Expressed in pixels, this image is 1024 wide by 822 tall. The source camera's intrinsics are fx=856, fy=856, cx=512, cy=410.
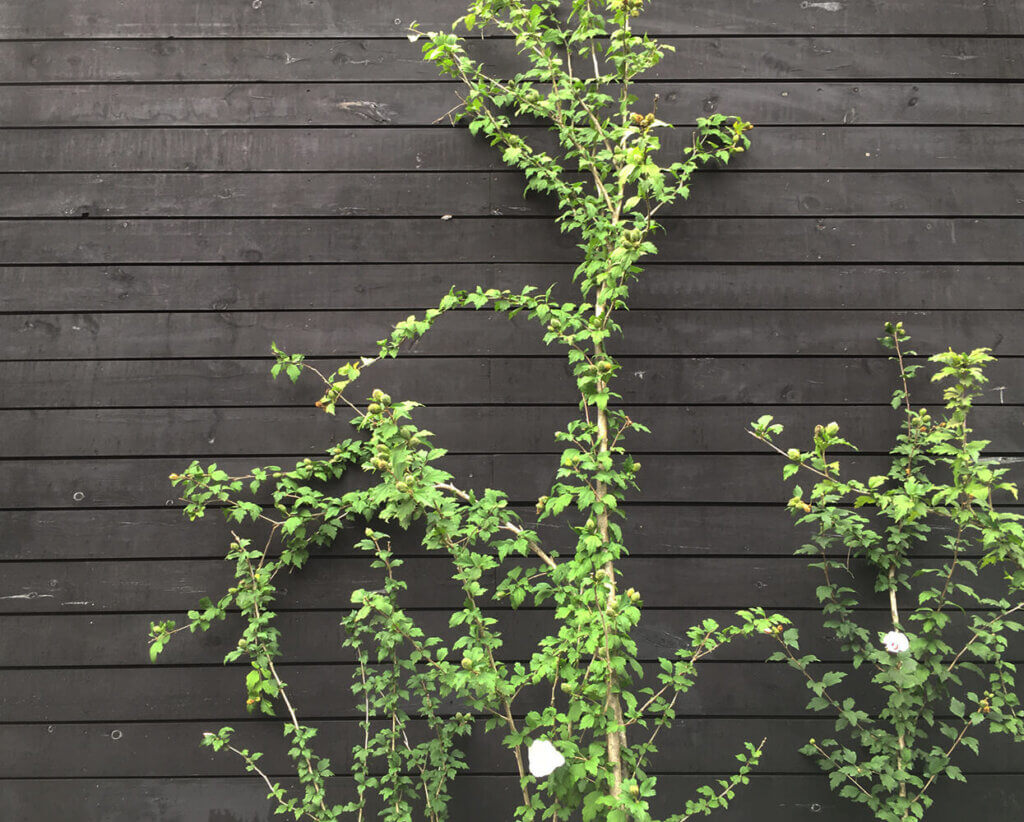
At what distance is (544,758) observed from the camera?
1.72 meters

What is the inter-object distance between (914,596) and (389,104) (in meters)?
1.98

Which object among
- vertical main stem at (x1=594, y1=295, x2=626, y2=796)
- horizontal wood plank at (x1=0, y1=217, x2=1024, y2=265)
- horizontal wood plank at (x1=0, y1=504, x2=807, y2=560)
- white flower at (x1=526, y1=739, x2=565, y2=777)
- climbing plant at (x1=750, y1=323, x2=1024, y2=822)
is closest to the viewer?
white flower at (x1=526, y1=739, x2=565, y2=777)

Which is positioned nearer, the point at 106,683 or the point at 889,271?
the point at 106,683

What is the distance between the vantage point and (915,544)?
7.48ft

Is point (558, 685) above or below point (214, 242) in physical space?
below

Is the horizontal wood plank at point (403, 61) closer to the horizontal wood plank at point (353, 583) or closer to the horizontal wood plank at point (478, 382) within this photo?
the horizontal wood plank at point (478, 382)

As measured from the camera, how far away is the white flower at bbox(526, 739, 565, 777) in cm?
172

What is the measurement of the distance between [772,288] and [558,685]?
4.03 ft

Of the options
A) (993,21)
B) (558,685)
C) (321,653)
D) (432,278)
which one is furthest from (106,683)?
(993,21)

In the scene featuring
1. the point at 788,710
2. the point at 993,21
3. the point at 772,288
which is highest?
the point at 993,21

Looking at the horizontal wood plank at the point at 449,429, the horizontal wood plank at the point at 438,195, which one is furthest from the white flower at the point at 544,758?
the horizontal wood plank at the point at 438,195

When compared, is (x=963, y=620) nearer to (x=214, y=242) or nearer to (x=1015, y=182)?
(x=1015, y=182)

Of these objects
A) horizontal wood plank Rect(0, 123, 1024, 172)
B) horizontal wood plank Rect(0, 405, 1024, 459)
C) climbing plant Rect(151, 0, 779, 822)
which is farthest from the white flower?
horizontal wood plank Rect(0, 123, 1024, 172)

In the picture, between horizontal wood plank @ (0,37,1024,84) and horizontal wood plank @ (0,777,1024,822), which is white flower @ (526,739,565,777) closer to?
horizontal wood plank @ (0,777,1024,822)
